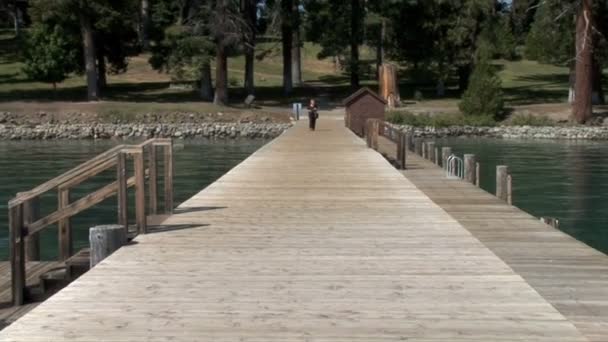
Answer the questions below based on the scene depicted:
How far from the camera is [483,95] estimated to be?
5572cm

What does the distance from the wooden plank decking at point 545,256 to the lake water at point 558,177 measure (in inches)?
137

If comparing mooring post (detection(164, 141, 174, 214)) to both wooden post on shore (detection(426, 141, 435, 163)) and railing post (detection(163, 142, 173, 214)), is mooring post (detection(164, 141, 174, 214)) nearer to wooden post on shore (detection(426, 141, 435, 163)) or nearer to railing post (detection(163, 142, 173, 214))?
railing post (detection(163, 142, 173, 214))

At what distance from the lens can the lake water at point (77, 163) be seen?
20.2m

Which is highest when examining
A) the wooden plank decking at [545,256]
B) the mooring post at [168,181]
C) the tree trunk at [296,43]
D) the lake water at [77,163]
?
the tree trunk at [296,43]

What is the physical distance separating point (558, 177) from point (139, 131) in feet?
99.8

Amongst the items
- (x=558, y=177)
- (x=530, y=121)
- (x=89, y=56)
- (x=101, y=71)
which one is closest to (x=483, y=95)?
(x=530, y=121)

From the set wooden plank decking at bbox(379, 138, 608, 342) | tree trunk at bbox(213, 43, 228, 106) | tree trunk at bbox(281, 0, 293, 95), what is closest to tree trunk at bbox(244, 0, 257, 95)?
tree trunk at bbox(213, 43, 228, 106)

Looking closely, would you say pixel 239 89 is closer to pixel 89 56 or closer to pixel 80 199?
pixel 89 56

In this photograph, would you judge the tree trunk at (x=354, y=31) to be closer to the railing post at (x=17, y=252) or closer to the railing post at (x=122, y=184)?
the railing post at (x=122, y=184)

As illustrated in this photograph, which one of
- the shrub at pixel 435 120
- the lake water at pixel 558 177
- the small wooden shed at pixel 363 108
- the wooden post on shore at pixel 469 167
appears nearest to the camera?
the lake water at pixel 558 177

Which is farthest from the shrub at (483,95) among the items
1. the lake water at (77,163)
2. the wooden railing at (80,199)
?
the wooden railing at (80,199)

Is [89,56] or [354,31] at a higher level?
[354,31]

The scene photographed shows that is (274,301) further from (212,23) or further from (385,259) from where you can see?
(212,23)

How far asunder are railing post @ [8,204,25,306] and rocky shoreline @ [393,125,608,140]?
1633 inches
